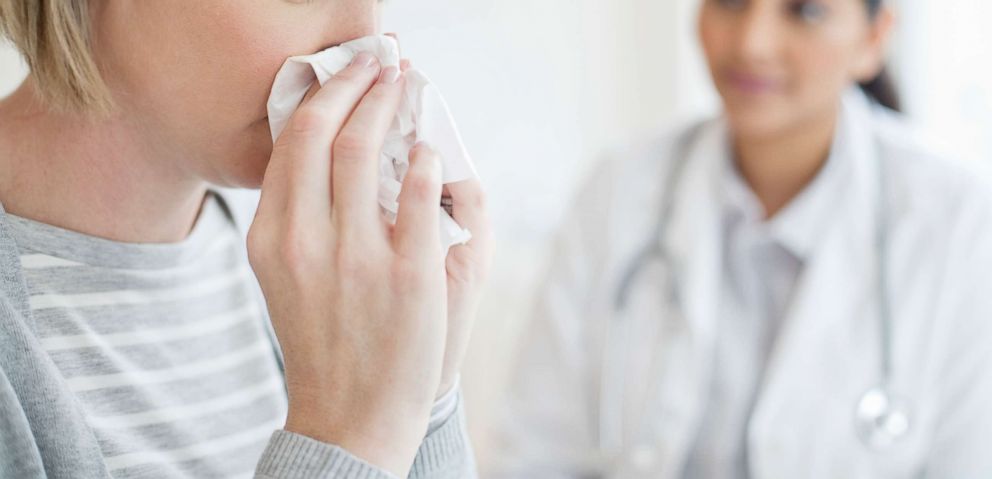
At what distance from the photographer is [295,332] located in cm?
70

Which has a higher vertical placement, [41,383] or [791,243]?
[41,383]

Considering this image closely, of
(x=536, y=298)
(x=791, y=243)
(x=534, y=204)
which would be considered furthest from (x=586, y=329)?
(x=534, y=204)

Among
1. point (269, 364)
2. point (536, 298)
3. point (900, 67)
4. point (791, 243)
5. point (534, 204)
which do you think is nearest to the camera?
point (269, 364)

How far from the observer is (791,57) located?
156 centimetres

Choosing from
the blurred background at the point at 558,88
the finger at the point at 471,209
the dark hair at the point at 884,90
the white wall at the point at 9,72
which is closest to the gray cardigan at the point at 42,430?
the finger at the point at 471,209

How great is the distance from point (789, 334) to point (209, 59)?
93cm

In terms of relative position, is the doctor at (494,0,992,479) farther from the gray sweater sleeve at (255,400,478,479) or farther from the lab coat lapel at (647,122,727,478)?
the gray sweater sleeve at (255,400,478,479)

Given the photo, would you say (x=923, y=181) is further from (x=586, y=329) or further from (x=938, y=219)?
(x=586, y=329)

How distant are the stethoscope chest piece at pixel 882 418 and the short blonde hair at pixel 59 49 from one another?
1.02m

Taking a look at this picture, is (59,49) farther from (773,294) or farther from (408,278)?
(773,294)

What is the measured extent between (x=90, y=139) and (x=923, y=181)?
111 centimetres

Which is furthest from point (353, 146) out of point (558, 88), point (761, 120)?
point (558, 88)

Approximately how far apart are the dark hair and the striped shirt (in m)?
1.20

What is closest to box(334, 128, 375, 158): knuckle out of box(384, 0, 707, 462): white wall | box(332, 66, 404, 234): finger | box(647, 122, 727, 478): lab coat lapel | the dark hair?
box(332, 66, 404, 234): finger
